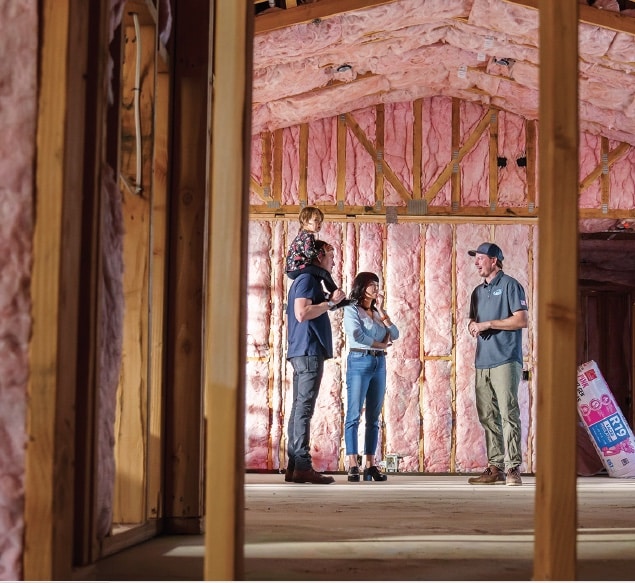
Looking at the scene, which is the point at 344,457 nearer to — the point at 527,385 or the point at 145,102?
the point at 527,385

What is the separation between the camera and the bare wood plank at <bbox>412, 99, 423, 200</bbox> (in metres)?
9.13

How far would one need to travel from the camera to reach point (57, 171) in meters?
1.91

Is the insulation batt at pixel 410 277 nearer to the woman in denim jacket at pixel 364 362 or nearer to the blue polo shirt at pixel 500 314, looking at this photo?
the woman in denim jacket at pixel 364 362

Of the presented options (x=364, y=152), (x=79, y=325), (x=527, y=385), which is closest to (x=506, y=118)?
(x=364, y=152)

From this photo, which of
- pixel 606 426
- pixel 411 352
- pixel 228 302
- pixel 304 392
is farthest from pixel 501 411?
pixel 228 302

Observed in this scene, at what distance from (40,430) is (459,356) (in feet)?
24.2

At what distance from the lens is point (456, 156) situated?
921cm

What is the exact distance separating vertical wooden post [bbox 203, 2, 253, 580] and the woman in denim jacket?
15.9 feet

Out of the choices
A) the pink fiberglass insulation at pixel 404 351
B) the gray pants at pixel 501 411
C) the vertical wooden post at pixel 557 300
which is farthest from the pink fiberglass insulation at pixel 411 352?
the vertical wooden post at pixel 557 300

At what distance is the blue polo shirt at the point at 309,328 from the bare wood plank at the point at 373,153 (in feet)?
11.3

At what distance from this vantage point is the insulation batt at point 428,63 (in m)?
7.07

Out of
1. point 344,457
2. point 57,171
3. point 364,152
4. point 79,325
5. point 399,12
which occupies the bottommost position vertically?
point 344,457

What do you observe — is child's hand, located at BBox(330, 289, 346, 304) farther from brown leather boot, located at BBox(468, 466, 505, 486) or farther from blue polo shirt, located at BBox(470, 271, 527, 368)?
brown leather boot, located at BBox(468, 466, 505, 486)

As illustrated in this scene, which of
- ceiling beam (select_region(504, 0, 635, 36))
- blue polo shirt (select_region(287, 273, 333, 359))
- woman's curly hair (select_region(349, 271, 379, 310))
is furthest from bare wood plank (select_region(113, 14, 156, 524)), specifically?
ceiling beam (select_region(504, 0, 635, 36))
